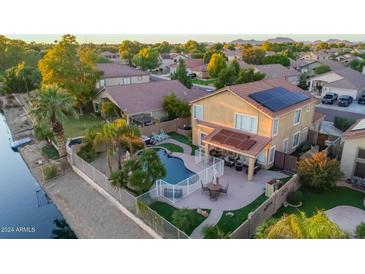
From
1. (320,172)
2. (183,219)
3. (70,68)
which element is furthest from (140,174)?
(70,68)

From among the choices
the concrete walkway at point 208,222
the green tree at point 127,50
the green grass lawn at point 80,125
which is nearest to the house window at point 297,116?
the concrete walkway at point 208,222

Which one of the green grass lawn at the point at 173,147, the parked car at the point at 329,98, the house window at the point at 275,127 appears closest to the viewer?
the house window at the point at 275,127

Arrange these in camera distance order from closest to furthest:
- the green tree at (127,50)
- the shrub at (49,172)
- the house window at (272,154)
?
1. the house window at (272,154)
2. the shrub at (49,172)
3. the green tree at (127,50)

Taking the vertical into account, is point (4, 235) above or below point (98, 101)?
below

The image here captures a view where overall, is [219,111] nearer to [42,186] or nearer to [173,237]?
[173,237]

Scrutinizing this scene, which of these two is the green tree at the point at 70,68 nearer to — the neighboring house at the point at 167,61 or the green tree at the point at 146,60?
the green tree at the point at 146,60

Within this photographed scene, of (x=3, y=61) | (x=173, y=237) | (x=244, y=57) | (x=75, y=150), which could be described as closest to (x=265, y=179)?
(x=173, y=237)
